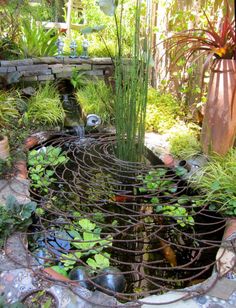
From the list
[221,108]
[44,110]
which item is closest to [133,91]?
[221,108]

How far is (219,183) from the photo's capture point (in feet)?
6.42

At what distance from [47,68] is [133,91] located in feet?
6.60

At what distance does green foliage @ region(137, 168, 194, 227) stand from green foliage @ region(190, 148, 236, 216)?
15 centimetres

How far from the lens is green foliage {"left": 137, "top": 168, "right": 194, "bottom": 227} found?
73.1 inches

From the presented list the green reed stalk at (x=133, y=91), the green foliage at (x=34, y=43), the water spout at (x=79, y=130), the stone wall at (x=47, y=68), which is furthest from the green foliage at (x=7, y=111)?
the green reed stalk at (x=133, y=91)

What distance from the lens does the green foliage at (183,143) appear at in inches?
98.0

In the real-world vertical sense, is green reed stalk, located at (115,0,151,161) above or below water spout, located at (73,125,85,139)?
above

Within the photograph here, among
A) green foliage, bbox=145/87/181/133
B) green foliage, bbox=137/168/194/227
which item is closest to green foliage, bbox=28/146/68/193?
green foliage, bbox=137/168/194/227

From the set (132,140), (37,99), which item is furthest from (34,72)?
(132,140)

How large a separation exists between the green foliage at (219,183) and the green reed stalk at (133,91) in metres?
0.50

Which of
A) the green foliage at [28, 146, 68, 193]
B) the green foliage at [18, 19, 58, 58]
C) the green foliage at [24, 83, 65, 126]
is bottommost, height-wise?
the green foliage at [28, 146, 68, 193]

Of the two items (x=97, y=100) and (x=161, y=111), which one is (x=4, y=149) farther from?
(x=161, y=111)

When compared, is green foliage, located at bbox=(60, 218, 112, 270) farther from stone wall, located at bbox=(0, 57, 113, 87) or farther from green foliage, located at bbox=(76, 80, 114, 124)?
stone wall, located at bbox=(0, 57, 113, 87)

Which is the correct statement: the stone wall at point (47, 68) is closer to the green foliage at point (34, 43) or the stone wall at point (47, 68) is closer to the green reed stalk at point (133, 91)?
the green foliage at point (34, 43)
